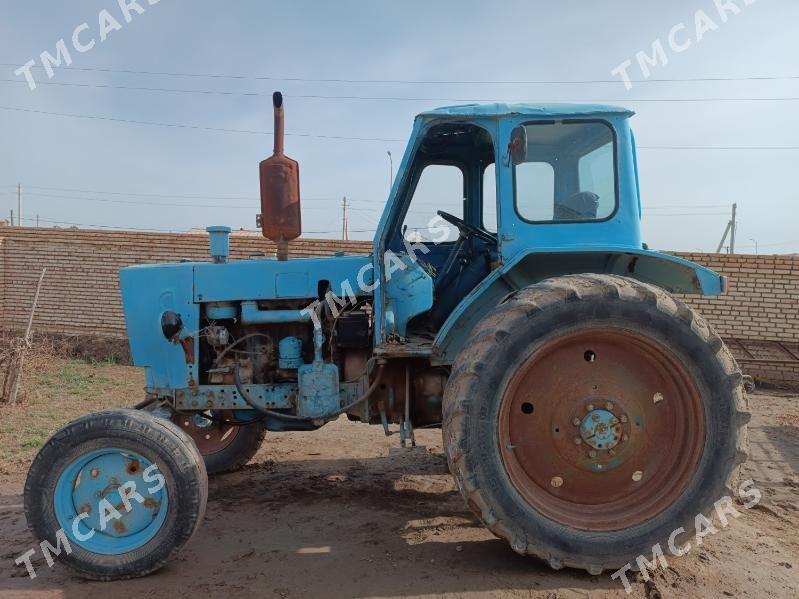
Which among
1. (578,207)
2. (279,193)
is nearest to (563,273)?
(578,207)

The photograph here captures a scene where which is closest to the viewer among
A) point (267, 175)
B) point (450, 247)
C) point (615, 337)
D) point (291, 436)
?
point (615, 337)

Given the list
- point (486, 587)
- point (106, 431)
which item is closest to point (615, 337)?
point (486, 587)

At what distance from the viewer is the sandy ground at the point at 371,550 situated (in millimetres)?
2807

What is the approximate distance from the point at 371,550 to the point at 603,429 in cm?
147

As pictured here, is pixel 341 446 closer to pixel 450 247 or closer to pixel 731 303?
pixel 450 247

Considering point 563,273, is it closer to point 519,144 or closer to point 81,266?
point 519,144

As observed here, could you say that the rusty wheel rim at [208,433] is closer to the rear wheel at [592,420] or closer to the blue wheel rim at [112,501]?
the blue wheel rim at [112,501]

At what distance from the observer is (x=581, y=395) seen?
10.1ft

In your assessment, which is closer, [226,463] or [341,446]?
[226,463]

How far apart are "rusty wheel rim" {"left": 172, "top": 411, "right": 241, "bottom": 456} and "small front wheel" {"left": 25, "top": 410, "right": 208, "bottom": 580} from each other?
1.45 meters

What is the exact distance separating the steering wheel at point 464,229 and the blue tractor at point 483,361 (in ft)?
0.05

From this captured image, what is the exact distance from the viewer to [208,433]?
15.2 ft

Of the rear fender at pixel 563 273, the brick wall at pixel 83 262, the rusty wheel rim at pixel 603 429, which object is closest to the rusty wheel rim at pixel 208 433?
the rear fender at pixel 563 273

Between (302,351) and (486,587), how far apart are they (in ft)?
6.13
